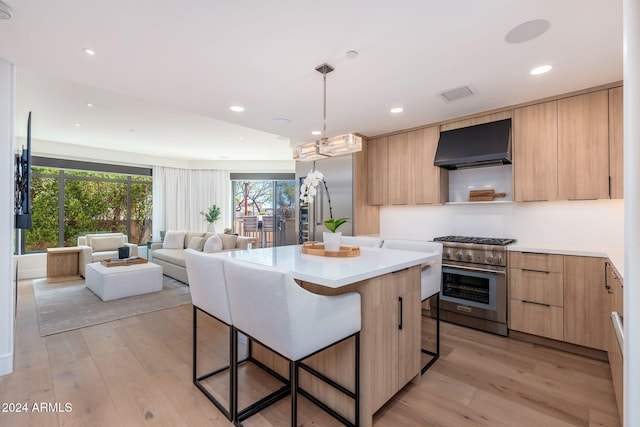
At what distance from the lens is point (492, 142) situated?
10.5 ft

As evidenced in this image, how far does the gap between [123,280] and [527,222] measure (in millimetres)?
5324

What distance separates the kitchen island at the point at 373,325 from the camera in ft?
5.36

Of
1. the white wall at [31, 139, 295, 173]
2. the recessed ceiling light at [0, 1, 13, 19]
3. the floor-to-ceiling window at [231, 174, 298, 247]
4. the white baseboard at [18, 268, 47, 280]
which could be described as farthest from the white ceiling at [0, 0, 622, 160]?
the floor-to-ceiling window at [231, 174, 298, 247]

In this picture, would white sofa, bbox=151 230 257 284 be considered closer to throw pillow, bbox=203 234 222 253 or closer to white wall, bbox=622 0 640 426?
throw pillow, bbox=203 234 222 253

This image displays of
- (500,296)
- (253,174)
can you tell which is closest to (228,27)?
(500,296)

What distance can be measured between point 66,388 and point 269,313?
182cm

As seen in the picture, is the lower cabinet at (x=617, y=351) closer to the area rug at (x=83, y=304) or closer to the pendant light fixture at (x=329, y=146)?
the pendant light fixture at (x=329, y=146)

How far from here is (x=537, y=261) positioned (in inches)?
109

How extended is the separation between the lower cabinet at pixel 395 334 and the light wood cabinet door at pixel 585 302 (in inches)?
63.5

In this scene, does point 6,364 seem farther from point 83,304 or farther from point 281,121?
point 281,121

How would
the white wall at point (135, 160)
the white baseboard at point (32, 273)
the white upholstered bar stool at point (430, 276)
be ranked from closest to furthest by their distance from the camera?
the white upholstered bar stool at point (430, 276), the white baseboard at point (32, 273), the white wall at point (135, 160)

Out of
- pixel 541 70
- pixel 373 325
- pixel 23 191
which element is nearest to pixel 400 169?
pixel 541 70

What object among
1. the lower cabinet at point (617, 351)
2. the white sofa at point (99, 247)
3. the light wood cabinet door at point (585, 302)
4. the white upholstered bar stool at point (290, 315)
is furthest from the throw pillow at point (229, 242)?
the lower cabinet at point (617, 351)

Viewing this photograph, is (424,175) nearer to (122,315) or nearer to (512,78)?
(512,78)
